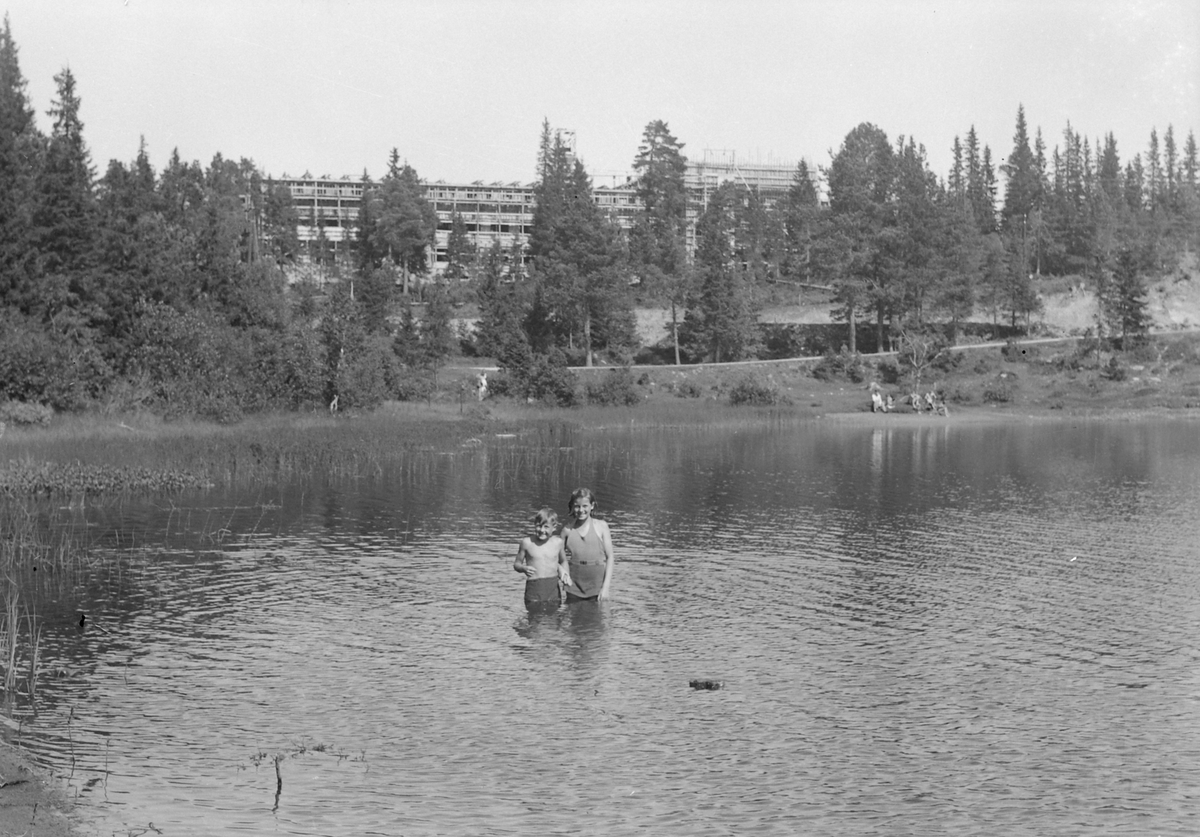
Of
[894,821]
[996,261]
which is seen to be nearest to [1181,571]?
[894,821]

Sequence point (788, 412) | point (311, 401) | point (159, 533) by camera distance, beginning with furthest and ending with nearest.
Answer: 1. point (788, 412)
2. point (311, 401)
3. point (159, 533)

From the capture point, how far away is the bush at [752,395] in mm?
96625

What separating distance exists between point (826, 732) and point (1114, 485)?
35805 mm

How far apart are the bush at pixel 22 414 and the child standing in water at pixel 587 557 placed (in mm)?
41068

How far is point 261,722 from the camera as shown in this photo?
18531 mm

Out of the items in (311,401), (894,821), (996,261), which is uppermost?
(996,261)

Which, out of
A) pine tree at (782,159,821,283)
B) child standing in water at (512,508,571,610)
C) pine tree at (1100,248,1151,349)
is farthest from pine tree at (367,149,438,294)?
child standing in water at (512,508,571,610)

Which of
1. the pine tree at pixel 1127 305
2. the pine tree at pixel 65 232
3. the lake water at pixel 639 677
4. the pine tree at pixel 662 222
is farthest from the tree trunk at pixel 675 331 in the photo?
the lake water at pixel 639 677

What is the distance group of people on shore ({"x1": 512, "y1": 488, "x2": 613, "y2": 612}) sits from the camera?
→ 2562 cm

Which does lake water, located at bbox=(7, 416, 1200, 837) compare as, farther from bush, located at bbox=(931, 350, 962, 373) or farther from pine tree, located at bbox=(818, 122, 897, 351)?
pine tree, located at bbox=(818, 122, 897, 351)

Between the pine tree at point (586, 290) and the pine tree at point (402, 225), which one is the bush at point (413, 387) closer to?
the pine tree at point (586, 290)

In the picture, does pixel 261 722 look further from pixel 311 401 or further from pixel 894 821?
pixel 311 401

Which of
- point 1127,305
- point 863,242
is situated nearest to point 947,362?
point 863,242

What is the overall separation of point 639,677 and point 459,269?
13912 cm
